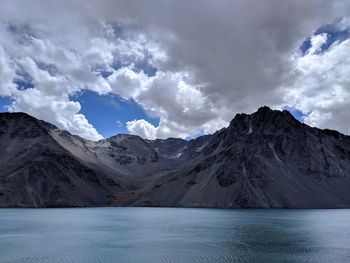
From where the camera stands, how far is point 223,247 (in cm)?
7662

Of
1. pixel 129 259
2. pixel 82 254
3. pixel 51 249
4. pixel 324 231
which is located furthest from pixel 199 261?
pixel 324 231

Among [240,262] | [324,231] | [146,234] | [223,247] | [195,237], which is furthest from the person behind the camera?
[324,231]

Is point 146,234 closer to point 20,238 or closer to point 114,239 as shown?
point 114,239

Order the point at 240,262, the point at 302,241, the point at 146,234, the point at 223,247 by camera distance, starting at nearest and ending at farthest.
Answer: the point at 240,262 < the point at 223,247 < the point at 302,241 < the point at 146,234

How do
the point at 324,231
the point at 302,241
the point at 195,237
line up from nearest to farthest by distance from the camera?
the point at 302,241 → the point at 195,237 → the point at 324,231

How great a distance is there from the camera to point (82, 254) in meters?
68.8

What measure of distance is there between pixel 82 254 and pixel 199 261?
1920 cm

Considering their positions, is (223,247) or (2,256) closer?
(2,256)

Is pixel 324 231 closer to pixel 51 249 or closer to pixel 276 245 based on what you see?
pixel 276 245

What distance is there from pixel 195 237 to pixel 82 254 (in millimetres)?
30930

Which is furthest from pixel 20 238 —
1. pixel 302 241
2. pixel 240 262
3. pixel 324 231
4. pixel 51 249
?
pixel 324 231

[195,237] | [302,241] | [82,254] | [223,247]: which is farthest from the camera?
[195,237]

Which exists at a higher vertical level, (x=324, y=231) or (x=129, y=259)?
(x=324, y=231)

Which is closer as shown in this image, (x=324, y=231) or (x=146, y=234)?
(x=146, y=234)
